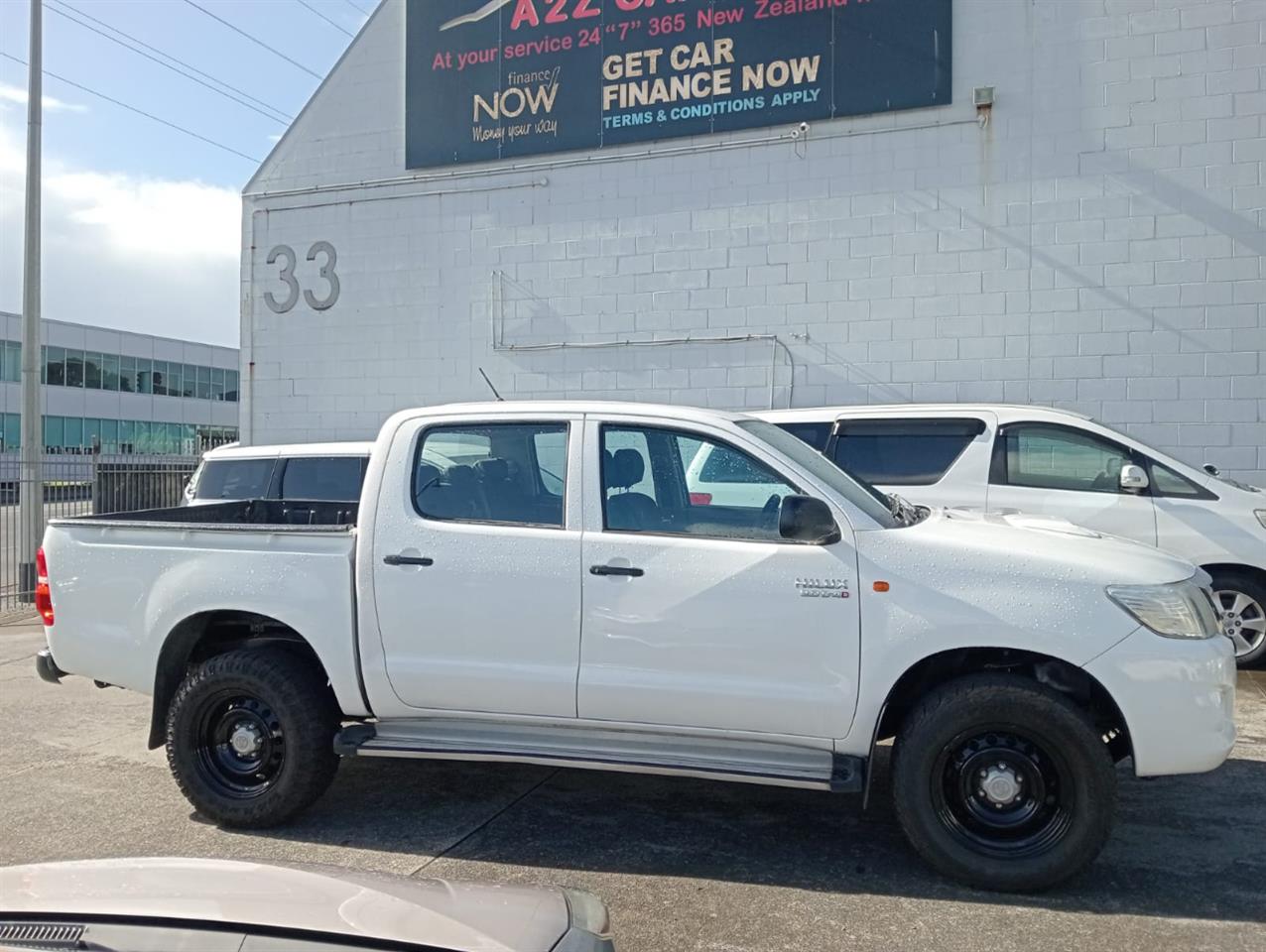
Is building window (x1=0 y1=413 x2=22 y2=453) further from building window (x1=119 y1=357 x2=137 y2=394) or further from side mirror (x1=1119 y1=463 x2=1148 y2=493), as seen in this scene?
side mirror (x1=1119 y1=463 x2=1148 y2=493)

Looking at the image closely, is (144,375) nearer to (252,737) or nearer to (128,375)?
(128,375)

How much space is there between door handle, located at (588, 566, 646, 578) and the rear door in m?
4.09

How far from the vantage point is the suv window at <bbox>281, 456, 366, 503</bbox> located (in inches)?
384

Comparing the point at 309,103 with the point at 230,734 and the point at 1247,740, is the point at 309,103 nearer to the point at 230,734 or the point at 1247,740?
the point at 230,734

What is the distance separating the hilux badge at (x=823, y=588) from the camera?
170 inches

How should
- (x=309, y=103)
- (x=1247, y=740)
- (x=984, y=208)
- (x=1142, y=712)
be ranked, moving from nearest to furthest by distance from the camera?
(x=1142, y=712)
(x=1247, y=740)
(x=984, y=208)
(x=309, y=103)

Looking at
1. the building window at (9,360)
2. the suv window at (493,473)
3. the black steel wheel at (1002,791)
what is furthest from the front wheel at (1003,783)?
the building window at (9,360)

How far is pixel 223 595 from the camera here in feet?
16.5

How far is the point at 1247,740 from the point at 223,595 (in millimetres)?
5705

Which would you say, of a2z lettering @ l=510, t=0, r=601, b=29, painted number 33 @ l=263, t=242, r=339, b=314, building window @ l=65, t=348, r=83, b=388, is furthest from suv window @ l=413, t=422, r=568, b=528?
building window @ l=65, t=348, r=83, b=388

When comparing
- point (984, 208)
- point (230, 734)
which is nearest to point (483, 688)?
point (230, 734)

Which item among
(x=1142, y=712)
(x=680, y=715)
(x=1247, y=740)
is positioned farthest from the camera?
(x=1247, y=740)

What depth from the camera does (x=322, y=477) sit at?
9836mm

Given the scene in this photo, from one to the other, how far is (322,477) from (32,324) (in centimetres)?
527
